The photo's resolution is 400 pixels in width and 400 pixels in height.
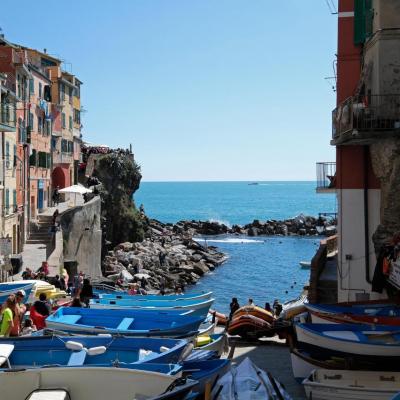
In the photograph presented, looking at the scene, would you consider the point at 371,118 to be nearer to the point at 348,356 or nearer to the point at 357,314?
the point at 357,314

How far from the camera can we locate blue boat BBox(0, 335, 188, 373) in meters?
13.8

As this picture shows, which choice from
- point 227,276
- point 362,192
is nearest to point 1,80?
point 362,192

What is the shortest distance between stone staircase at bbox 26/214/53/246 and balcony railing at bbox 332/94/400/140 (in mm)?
24455

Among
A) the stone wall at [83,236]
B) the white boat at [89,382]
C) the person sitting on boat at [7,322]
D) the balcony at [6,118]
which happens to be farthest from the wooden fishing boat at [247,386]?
the stone wall at [83,236]

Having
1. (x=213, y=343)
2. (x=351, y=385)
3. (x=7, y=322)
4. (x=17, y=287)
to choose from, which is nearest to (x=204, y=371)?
(x=351, y=385)

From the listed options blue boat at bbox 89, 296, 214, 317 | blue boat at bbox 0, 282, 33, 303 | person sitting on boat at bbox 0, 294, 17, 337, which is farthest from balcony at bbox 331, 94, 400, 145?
blue boat at bbox 0, 282, 33, 303

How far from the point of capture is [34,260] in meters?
36.2

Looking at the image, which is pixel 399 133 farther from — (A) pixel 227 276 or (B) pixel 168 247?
(B) pixel 168 247

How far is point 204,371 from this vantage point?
13117 millimetres

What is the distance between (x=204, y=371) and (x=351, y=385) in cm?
324

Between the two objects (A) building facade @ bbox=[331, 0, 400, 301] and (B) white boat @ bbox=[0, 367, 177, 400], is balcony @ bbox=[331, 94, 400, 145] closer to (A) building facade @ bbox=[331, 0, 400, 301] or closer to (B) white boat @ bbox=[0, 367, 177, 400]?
(A) building facade @ bbox=[331, 0, 400, 301]

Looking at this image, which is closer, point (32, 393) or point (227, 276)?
point (32, 393)

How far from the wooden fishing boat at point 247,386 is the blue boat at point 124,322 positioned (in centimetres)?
485

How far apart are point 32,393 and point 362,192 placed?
15.4 m
